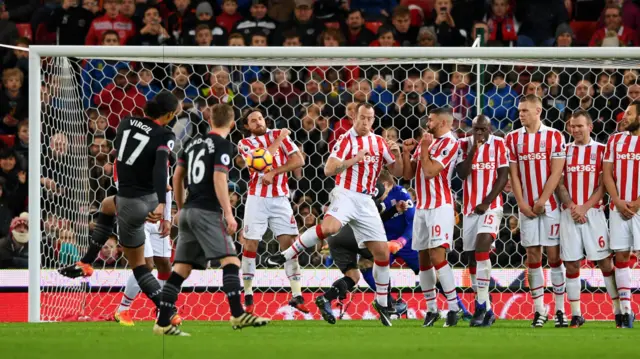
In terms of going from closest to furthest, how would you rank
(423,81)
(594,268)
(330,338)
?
(330,338)
(594,268)
(423,81)

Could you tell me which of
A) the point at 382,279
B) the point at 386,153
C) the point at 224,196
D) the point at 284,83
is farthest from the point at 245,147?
the point at 224,196

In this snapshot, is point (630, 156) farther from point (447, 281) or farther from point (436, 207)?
point (447, 281)

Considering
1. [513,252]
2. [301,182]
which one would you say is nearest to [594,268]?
[513,252]

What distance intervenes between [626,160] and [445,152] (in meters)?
1.57

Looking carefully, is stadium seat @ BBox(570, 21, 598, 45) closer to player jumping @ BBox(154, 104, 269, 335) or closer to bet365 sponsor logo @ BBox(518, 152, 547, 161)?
bet365 sponsor logo @ BBox(518, 152, 547, 161)

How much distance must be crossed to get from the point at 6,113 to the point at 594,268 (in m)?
7.26

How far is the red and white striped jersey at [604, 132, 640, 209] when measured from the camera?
9.90 m

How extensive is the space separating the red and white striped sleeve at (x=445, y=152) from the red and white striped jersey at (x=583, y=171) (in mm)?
1068

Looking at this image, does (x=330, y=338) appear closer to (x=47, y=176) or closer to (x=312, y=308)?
(x=312, y=308)

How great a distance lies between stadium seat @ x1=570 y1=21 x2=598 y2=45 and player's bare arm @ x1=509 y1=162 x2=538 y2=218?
21.2ft

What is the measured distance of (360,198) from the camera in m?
10.0

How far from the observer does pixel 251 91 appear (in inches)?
509

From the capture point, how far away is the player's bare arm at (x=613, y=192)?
32.3 feet

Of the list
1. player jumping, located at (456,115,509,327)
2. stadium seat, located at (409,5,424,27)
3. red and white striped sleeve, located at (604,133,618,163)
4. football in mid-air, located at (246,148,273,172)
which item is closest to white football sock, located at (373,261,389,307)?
player jumping, located at (456,115,509,327)
